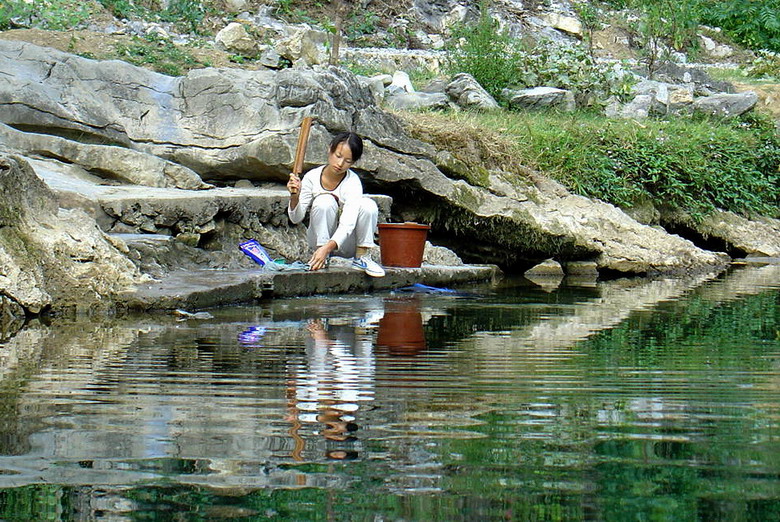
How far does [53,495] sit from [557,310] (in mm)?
5408

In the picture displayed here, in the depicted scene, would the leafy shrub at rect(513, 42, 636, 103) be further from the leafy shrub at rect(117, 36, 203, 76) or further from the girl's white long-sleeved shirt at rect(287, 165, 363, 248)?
the girl's white long-sleeved shirt at rect(287, 165, 363, 248)

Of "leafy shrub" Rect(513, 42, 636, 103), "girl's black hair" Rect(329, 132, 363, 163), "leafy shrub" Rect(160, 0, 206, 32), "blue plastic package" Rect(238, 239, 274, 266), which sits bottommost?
"blue plastic package" Rect(238, 239, 274, 266)

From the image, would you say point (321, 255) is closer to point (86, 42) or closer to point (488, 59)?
point (86, 42)

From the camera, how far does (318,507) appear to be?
192 centimetres

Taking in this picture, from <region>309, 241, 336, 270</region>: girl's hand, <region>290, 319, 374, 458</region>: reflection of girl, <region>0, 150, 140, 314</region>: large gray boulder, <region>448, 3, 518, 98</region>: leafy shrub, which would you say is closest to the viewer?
<region>290, 319, 374, 458</region>: reflection of girl

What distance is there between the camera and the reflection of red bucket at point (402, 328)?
4.75 m

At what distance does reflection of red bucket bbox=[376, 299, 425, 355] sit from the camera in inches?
187

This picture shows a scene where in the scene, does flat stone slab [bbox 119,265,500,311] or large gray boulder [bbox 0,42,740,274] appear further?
large gray boulder [bbox 0,42,740,274]

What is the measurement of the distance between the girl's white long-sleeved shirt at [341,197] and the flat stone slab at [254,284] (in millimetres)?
320

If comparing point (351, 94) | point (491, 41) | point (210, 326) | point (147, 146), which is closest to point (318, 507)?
point (210, 326)

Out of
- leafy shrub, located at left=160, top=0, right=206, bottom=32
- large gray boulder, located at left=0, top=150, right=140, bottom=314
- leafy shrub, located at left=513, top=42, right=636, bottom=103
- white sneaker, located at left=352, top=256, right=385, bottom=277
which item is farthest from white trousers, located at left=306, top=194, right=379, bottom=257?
leafy shrub, located at left=160, top=0, right=206, bottom=32

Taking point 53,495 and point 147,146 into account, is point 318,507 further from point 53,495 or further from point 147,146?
point 147,146

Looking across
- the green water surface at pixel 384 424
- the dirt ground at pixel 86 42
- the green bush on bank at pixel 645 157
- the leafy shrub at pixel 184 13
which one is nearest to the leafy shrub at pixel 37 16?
the dirt ground at pixel 86 42

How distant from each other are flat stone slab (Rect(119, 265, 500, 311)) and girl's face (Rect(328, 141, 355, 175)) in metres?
0.74
